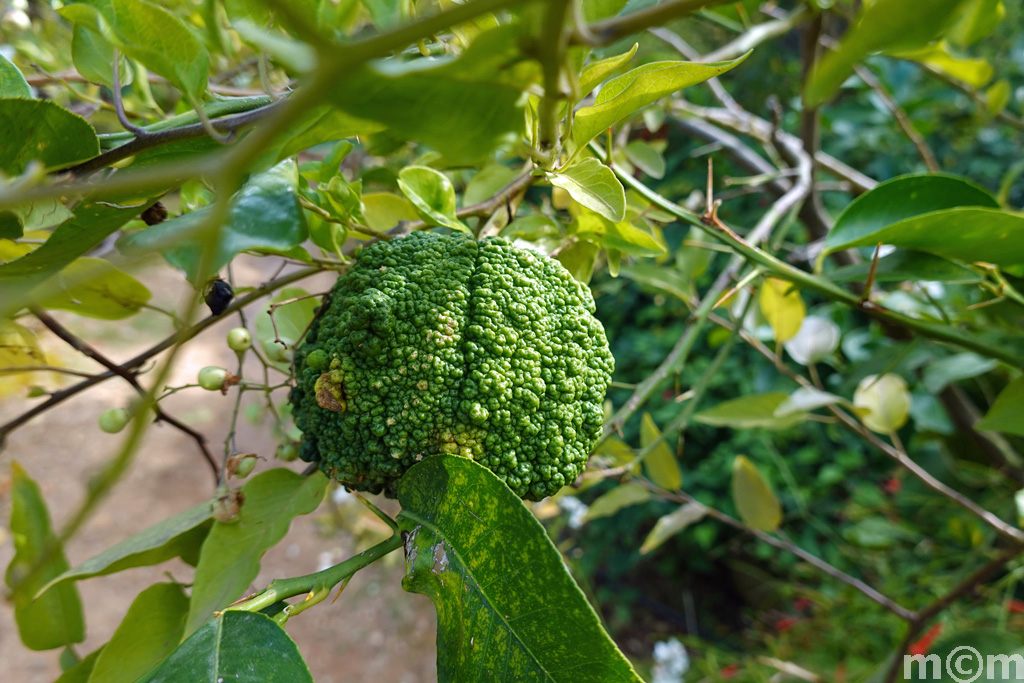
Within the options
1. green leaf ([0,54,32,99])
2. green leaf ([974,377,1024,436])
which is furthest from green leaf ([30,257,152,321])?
green leaf ([974,377,1024,436])

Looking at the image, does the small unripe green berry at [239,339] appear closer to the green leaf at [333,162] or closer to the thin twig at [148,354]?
the thin twig at [148,354]

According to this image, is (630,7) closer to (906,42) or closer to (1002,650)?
(906,42)

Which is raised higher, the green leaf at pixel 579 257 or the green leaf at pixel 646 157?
the green leaf at pixel 579 257

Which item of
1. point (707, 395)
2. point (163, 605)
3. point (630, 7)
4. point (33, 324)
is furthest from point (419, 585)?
→ point (33, 324)

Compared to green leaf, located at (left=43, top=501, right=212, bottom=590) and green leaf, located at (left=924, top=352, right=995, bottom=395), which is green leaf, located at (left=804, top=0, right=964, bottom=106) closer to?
green leaf, located at (left=43, top=501, right=212, bottom=590)

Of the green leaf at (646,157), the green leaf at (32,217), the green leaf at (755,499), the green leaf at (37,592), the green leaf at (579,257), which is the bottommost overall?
the green leaf at (755,499)

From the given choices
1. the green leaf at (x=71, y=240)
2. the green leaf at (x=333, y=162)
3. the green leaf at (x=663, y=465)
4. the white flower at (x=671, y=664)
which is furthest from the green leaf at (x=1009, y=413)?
the white flower at (x=671, y=664)

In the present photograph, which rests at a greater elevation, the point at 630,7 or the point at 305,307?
the point at 630,7
